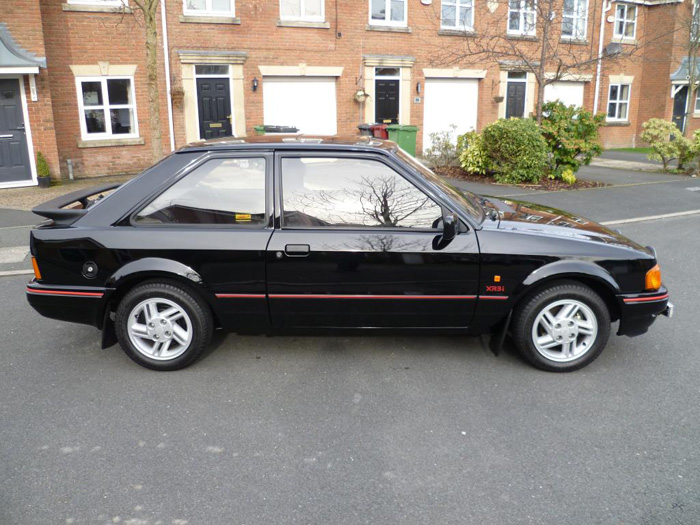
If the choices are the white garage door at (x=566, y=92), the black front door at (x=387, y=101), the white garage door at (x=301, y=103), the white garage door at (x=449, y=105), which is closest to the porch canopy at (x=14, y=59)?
the white garage door at (x=301, y=103)

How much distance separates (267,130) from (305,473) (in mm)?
9519

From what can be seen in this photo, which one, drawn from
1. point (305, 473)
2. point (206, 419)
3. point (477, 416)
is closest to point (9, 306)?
point (206, 419)

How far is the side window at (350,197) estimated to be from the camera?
425 cm

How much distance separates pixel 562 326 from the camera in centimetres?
429

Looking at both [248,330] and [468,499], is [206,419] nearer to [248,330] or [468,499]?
[248,330]

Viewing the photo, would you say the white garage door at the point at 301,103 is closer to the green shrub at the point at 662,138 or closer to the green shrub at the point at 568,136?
the green shrub at the point at 568,136

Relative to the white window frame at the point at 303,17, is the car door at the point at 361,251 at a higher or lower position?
lower

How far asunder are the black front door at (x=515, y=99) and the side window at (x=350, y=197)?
18606 millimetres

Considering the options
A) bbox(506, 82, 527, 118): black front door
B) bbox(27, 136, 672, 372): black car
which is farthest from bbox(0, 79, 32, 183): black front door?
bbox(506, 82, 527, 118): black front door

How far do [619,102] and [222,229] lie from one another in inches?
963

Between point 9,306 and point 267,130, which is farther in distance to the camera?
point 267,130

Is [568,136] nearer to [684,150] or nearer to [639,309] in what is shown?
[684,150]

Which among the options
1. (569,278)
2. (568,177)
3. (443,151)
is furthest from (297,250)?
(443,151)

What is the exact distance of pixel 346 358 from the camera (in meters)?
4.68
